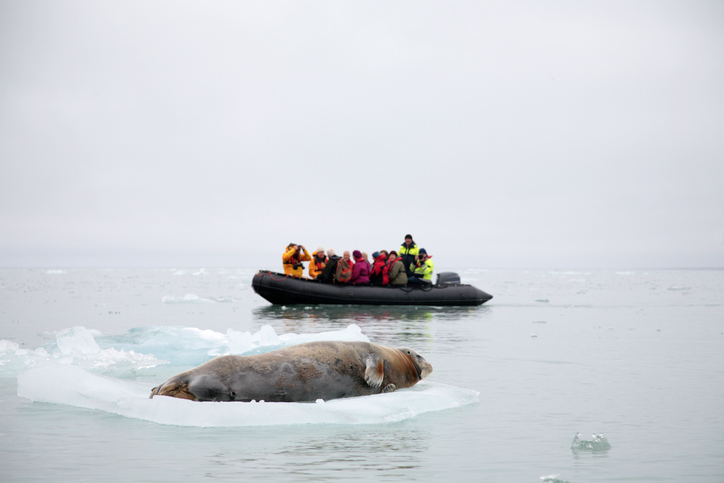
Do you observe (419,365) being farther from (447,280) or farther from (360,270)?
(447,280)

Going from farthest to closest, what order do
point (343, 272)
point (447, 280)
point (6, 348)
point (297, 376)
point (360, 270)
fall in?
point (447, 280), point (360, 270), point (343, 272), point (6, 348), point (297, 376)

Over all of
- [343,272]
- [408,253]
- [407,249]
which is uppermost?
[407,249]

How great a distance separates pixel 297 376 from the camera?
16.7ft

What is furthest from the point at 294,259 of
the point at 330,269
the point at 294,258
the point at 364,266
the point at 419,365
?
the point at 419,365

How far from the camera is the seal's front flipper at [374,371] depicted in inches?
213

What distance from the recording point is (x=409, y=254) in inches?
720

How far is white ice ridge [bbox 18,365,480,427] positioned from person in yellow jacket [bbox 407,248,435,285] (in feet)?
40.1

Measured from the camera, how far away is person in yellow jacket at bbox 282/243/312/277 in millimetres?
17578

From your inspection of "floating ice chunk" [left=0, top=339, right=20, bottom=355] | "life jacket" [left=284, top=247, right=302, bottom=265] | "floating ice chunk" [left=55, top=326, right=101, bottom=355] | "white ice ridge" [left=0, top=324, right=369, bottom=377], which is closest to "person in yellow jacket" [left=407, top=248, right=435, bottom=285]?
"life jacket" [left=284, top=247, right=302, bottom=265]

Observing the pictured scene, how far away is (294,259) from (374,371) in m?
12.4

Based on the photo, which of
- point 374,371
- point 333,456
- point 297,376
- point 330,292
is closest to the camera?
point 333,456

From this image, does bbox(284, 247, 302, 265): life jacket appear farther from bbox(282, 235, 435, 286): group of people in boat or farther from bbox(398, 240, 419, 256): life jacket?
bbox(398, 240, 419, 256): life jacket

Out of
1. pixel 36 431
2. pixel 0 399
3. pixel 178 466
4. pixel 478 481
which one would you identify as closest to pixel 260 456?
pixel 178 466

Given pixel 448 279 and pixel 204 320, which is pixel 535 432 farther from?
pixel 448 279
